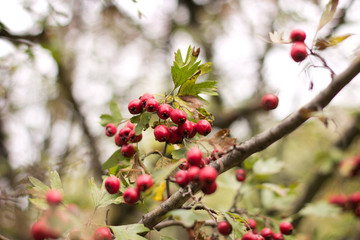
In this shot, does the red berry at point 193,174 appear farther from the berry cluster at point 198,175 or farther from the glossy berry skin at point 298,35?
the glossy berry skin at point 298,35

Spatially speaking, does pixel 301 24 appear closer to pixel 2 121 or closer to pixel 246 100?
pixel 246 100

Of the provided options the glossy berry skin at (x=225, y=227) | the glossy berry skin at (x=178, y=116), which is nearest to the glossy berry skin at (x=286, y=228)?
the glossy berry skin at (x=225, y=227)

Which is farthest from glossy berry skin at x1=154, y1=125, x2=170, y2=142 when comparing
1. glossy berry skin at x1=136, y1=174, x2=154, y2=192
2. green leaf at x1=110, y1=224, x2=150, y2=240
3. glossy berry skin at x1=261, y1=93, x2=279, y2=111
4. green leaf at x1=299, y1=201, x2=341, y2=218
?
green leaf at x1=299, y1=201, x2=341, y2=218

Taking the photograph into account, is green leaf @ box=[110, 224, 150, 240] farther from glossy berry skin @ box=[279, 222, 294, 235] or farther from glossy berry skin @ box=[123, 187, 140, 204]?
glossy berry skin @ box=[279, 222, 294, 235]

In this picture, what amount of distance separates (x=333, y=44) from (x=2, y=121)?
4724 millimetres

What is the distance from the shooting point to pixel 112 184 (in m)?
1.32

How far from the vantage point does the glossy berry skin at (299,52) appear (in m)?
1.39

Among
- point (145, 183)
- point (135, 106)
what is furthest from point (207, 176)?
point (135, 106)

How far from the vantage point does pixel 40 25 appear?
3.12 metres

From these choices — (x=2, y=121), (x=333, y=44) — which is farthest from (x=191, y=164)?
(x=2, y=121)

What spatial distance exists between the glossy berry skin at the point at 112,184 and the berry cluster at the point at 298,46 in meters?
1.04

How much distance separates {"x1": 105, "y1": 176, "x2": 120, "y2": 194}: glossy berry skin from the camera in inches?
52.1

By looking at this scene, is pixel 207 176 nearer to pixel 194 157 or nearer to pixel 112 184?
pixel 194 157

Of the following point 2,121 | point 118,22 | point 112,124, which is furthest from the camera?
point 118,22
